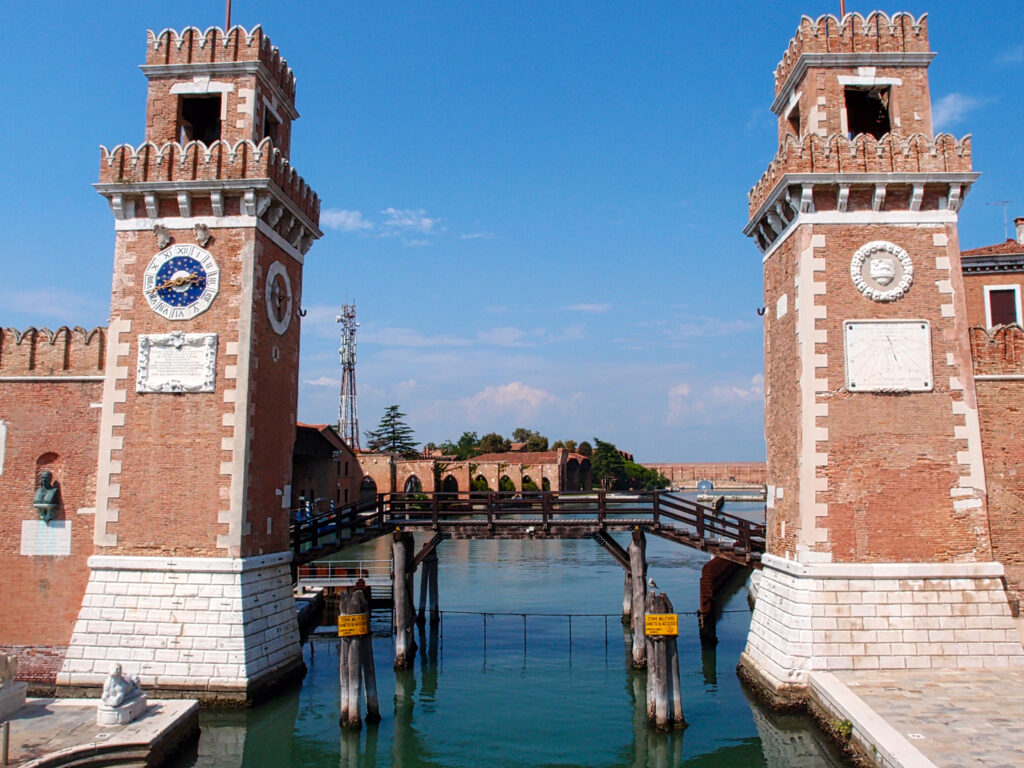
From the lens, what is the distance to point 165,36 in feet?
59.7

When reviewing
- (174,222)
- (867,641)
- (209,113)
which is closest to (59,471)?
(174,222)

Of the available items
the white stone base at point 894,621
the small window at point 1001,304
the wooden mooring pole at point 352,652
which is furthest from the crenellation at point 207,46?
the small window at point 1001,304

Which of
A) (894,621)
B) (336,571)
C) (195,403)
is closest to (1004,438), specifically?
(894,621)

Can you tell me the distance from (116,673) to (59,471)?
6.57 m

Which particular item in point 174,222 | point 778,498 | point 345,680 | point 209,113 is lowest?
point 345,680

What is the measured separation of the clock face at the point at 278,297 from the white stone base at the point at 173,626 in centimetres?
552

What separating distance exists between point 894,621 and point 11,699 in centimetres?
1570

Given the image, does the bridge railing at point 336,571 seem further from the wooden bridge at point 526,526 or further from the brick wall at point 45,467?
the brick wall at point 45,467

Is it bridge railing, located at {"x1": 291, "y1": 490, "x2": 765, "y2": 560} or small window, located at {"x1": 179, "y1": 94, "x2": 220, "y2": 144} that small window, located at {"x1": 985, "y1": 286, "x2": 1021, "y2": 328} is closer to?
bridge railing, located at {"x1": 291, "y1": 490, "x2": 765, "y2": 560}

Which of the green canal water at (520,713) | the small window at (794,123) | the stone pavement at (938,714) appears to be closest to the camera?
the stone pavement at (938,714)

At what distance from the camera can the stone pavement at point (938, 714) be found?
34.7 feet

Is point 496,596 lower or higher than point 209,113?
lower

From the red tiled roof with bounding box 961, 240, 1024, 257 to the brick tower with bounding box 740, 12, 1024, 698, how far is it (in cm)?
620

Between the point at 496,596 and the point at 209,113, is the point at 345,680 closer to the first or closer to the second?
the point at 209,113
